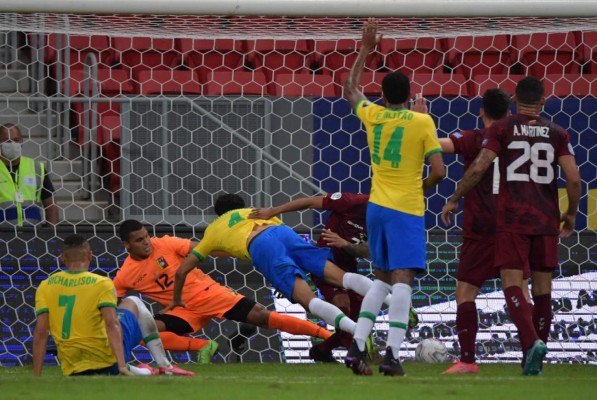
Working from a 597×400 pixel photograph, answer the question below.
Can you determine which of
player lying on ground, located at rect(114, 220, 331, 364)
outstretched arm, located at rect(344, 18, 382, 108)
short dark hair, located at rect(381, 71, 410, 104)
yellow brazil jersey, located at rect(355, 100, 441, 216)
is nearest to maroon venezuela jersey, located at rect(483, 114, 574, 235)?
yellow brazil jersey, located at rect(355, 100, 441, 216)

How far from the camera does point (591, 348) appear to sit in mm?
8867

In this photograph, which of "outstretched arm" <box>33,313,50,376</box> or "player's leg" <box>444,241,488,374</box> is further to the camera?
"player's leg" <box>444,241,488,374</box>

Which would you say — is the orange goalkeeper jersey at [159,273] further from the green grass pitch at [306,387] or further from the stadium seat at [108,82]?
the stadium seat at [108,82]

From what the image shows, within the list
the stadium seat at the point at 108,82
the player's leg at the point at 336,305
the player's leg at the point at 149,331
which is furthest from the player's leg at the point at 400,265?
the stadium seat at the point at 108,82

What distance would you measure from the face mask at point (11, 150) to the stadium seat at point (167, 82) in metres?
1.22

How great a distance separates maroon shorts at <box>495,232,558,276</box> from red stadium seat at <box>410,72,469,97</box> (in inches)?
143

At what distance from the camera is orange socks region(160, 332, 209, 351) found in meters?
8.23

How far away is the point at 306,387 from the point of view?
5.68 m

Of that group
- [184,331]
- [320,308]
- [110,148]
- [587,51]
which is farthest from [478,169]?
[587,51]

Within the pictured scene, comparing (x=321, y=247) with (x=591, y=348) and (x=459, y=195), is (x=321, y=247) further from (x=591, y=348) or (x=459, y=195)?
(x=591, y=348)

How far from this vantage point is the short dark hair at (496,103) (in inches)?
282

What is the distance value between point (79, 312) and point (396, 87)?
192 centimetres

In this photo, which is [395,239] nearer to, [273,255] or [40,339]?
[273,255]

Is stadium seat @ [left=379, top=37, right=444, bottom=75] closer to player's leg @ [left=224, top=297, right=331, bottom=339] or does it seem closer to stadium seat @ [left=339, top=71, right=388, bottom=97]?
stadium seat @ [left=339, top=71, right=388, bottom=97]
